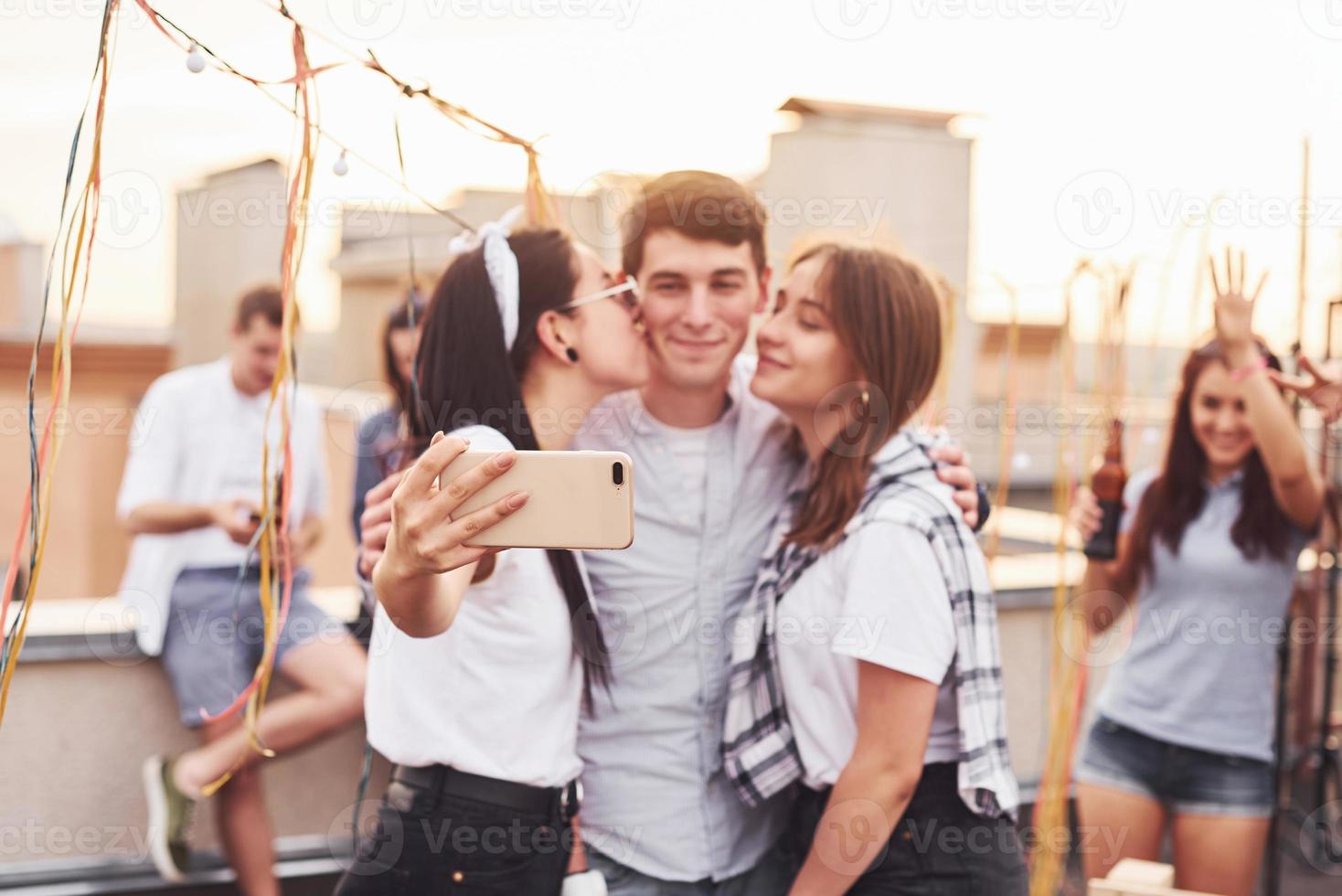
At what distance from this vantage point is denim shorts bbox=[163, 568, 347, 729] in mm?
2711

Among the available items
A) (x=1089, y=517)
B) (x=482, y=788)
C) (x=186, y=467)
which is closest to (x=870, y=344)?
(x=482, y=788)

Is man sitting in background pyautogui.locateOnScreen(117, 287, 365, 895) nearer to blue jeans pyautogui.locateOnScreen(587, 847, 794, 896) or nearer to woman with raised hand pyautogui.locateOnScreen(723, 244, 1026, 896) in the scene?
blue jeans pyautogui.locateOnScreen(587, 847, 794, 896)

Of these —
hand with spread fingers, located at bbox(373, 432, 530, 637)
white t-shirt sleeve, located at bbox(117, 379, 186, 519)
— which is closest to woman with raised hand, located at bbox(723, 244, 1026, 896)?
hand with spread fingers, located at bbox(373, 432, 530, 637)

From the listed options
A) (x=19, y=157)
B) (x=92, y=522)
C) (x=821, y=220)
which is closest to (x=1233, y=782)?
(x=821, y=220)

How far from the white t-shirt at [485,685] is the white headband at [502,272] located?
11.3 inches

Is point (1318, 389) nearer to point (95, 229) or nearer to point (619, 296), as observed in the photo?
point (619, 296)

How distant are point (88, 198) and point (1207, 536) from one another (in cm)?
214

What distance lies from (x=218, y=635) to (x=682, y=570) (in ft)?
4.95

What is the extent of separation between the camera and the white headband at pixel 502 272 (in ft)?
4.90

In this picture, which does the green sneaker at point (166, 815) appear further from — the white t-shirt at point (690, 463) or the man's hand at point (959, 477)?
the man's hand at point (959, 477)

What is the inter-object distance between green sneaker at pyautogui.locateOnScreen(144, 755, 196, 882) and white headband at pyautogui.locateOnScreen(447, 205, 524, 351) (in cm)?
178

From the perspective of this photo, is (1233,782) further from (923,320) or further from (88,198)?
(88,198)

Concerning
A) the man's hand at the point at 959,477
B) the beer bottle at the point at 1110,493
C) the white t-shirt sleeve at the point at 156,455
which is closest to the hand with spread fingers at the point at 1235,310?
the beer bottle at the point at 1110,493

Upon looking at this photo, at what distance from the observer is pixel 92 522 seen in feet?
35.7
